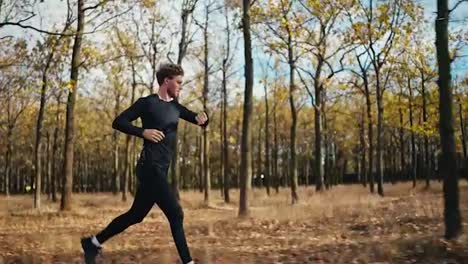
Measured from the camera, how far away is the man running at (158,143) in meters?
5.40

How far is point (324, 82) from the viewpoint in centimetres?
3062

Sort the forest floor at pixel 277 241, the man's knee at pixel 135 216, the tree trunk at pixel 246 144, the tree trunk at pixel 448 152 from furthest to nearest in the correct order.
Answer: the tree trunk at pixel 246 144, the tree trunk at pixel 448 152, the forest floor at pixel 277 241, the man's knee at pixel 135 216

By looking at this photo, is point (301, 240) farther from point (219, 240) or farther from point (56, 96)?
point (56, 96)

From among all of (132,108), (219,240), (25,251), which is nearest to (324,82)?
(219,240)

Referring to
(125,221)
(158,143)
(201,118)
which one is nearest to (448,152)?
(201,118)

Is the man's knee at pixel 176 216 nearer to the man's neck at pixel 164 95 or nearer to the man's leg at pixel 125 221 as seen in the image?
the man's leg at pixel 125 221

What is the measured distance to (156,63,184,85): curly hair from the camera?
564 cm

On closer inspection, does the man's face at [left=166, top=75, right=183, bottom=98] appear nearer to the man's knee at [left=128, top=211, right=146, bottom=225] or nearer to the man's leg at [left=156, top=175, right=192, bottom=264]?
the man's leg at [left=156, top=175, right=192, bottom=264]

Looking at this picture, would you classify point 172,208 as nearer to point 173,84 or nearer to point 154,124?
point 154,124

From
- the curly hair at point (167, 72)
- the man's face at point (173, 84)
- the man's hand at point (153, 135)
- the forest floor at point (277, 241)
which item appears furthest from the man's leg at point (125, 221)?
the forest floor at point (277, 241)

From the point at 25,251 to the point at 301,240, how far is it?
5.01 metres

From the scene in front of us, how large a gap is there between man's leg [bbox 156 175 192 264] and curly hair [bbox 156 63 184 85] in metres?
1.02

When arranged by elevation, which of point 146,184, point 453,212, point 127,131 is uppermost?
point 127,131

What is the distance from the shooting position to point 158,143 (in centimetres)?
537
